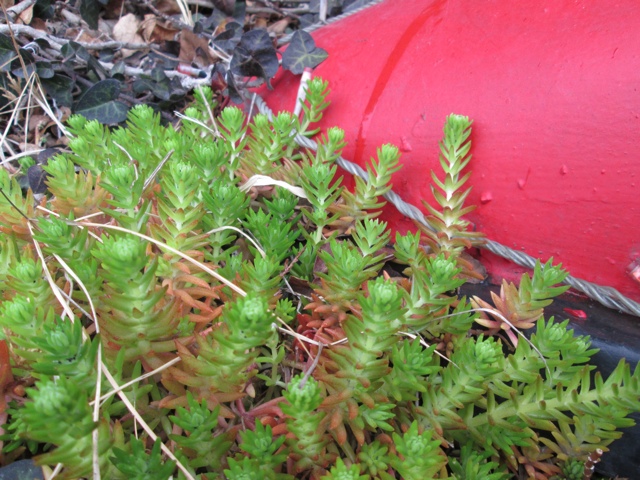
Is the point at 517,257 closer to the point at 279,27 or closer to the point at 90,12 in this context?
the point at 279,27

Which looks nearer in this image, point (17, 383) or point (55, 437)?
point (55, 437)

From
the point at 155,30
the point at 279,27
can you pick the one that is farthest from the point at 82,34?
the point at 279,27

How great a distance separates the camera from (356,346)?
0.81 meters

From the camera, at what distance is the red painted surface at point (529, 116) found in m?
1.00

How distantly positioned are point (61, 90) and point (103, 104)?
183mm

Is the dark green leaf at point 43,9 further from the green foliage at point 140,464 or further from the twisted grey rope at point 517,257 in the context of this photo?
the green foliage at point 140,464

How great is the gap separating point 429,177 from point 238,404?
0.73 m

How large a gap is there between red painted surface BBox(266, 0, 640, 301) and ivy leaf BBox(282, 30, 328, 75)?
24 cm

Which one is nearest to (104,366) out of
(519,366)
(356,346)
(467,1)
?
(356,346)

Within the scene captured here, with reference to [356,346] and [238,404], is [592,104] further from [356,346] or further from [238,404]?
[238,404]

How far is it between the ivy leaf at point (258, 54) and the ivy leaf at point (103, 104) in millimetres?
497

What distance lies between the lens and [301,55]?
1.63 metres

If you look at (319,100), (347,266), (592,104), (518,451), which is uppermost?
(592,104)

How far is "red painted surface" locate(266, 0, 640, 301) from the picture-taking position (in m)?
1.00
